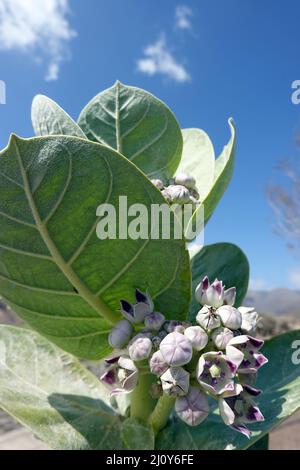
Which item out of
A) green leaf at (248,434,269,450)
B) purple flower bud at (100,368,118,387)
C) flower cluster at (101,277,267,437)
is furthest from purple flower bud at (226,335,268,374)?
green leaf at (248,434,269,450)

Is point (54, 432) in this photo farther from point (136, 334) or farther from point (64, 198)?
point (64, 198)

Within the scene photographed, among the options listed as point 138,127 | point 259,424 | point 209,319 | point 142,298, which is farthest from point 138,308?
point 138,127

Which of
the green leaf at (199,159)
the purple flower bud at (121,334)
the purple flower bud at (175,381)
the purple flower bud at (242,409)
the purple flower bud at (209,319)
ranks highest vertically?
the green leaf at (199,159)

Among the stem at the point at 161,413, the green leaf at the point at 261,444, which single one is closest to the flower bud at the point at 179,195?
the stem at the point at 161,413

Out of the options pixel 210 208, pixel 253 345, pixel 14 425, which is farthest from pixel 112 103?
pixel 14 425

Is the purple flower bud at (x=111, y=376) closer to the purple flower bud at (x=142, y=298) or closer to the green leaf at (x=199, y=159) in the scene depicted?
the purple flower bud at (x=142, y=298)

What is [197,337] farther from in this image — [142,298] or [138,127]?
[138,127]
